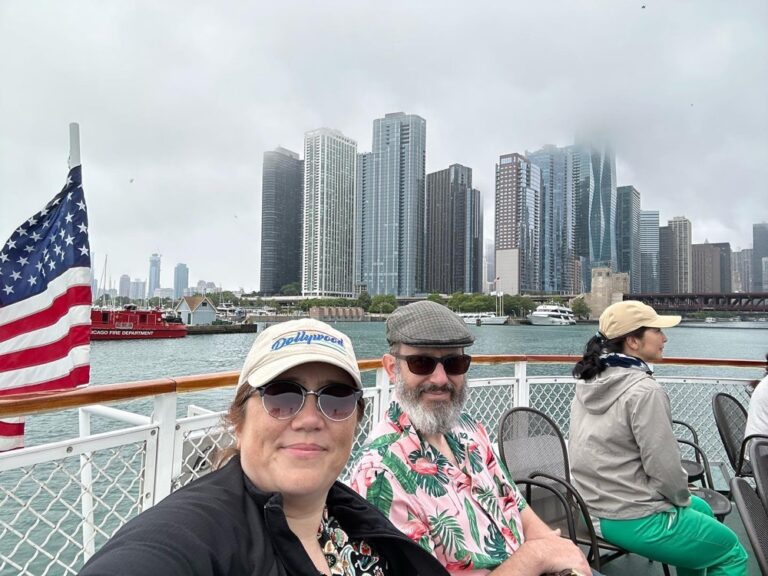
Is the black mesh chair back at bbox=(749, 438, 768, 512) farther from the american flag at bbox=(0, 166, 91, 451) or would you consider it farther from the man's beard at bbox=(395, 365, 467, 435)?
the american flag at bbox=(0, 166, 91, 451)

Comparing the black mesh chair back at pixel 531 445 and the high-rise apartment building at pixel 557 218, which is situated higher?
the high-rise apartment building at pixel 557 218

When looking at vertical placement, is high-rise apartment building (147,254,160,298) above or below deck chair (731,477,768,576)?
above

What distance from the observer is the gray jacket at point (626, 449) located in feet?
5.59

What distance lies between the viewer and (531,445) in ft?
7.30

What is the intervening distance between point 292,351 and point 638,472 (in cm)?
165

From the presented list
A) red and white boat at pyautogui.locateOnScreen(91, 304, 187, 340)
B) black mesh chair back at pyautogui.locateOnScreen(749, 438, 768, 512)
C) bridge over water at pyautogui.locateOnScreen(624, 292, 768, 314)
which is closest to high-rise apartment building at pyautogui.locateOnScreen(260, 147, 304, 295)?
red and white boat at pyautogui.locateOnScreen(91, 304, 187, 340)

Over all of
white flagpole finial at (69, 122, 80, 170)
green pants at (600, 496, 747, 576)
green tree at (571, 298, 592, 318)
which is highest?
white flagpole finial at (69, 122, 80, 170)

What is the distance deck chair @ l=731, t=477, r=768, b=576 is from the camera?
43.7 inches

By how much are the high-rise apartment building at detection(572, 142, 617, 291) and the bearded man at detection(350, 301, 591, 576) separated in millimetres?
104177

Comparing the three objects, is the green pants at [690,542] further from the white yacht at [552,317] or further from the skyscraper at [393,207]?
the skyscraper at [393,207]

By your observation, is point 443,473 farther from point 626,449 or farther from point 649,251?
point 649,251

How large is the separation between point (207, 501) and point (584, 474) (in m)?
1.80

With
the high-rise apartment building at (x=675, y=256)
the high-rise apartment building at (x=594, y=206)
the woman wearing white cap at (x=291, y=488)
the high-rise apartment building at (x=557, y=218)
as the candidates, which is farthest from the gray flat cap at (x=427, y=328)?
the high-rise apartment building at (x=594, y=206)

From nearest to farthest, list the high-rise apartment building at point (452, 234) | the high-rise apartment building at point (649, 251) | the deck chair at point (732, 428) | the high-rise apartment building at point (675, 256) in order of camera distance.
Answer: the deck chair at point (732, 428)
the high-rise apartment building at point (675, 256)
the high-rise apartment building at point (649, 251)
the high-rise apartment building at point (452, 234)
